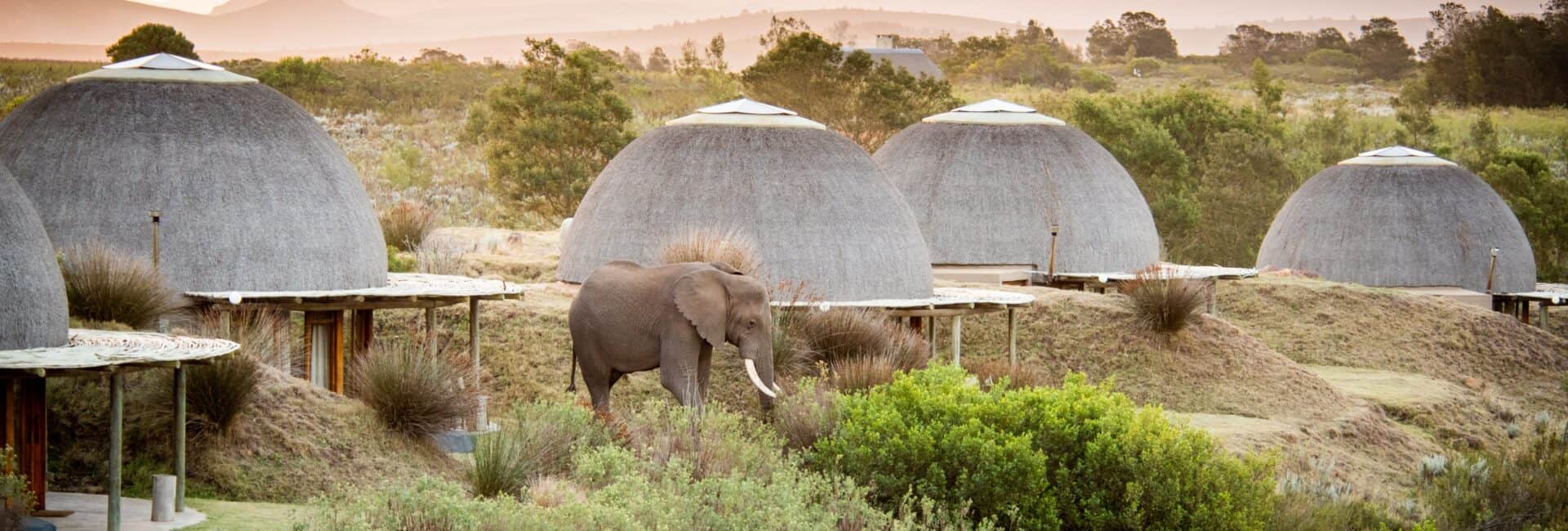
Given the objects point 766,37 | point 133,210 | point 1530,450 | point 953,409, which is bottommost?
point 1530,450

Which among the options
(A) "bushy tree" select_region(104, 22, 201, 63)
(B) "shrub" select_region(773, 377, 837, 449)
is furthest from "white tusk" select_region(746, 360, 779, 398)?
(A) "bushy tree" select_region(104, 22, 201, 63)

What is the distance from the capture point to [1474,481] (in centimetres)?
2089

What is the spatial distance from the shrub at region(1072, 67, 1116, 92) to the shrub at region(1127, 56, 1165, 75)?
39.8ft

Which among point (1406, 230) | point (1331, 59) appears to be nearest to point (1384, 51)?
point (1331, 59)

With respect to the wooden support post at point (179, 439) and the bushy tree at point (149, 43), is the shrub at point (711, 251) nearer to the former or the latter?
the wooden support post at point (179, 439)

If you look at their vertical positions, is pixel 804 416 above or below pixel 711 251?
below

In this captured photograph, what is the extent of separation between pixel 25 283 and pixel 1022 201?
19.3 meters

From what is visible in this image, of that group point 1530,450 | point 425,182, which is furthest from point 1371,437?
point 425,182

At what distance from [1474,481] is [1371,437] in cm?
263

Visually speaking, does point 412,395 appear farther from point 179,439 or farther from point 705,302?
point 179,439

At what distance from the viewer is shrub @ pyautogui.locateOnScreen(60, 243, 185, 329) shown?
1636cm

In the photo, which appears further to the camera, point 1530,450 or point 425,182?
point 425,182

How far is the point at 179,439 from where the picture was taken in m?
12.7

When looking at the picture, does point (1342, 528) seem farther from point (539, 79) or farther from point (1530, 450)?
point (539, 79)
